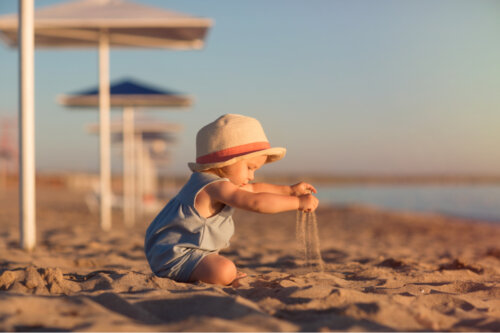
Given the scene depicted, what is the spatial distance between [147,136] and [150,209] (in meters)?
4.53

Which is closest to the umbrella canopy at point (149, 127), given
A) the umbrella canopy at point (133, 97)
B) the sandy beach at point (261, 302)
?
the umbrella canopy at point (133, 97)

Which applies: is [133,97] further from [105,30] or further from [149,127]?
[149,127]

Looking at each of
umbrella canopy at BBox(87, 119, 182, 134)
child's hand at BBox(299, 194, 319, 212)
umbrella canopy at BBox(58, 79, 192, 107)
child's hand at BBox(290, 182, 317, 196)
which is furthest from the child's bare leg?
umbrella canopy at BBox(87, 119, 182, 134)

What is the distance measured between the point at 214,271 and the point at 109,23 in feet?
17.5

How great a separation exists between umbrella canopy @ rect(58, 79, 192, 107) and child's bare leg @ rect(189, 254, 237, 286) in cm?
688

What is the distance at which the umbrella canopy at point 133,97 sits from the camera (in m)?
9.42

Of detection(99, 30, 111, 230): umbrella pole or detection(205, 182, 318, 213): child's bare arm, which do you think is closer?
detection(205, 182, 318, 213): child's bare arm

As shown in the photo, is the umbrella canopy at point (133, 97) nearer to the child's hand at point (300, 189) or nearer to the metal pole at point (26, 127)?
the metal pole at point (26, 127)

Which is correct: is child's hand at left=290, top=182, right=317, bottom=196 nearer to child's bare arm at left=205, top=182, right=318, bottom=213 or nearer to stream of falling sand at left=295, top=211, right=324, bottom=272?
stream of falling sand at left=295, top=211, right=324, bottom=272

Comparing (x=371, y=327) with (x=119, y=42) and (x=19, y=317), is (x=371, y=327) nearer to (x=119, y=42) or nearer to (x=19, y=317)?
(x=19, y=317)

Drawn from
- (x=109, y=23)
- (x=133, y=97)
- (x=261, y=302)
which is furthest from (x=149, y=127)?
(x=261, y=302)

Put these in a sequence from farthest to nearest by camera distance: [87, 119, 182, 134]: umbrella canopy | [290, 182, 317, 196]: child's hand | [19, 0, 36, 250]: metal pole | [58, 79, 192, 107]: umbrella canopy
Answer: [87, 119, 182, 134]: umbrella canopy → [58, 79, 192, 107]: umbrella canopy → [19, 0, 36, 250]: metal pole → [290, 182, 317, 196]: child's hand

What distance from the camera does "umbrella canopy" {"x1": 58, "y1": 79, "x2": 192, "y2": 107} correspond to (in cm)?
942

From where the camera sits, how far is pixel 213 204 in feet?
9.23
